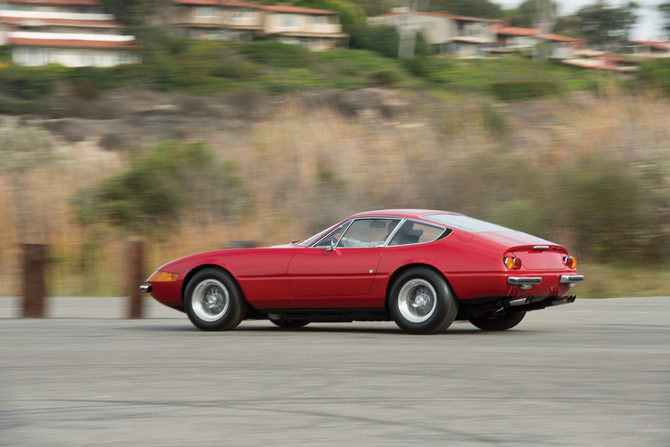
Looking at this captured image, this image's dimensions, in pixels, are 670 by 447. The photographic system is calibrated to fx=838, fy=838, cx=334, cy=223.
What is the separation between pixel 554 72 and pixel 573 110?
180 ft

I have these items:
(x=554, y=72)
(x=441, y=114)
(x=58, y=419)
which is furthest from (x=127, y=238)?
(x=554, y=72)

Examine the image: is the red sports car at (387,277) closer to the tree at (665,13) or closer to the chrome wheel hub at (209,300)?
the chrome wheel hub at (209,300)

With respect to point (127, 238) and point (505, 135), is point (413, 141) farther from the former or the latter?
point (127, 238)

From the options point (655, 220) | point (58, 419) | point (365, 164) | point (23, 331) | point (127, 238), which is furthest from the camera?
point (365, 164)

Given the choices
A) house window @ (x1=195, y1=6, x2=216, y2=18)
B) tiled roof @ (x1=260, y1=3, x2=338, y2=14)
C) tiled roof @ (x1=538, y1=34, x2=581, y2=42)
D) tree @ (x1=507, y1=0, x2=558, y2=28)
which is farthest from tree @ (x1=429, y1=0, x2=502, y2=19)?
house window @ (x1=195, y1=6, x2=216, y2=18)

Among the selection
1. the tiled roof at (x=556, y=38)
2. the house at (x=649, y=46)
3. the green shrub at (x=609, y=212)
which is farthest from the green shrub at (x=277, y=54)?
the green shrub at (x=609, y=212)

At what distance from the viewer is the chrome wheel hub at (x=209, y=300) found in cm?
912

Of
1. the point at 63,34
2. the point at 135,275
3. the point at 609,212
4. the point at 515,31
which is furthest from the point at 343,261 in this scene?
the point at 515,31

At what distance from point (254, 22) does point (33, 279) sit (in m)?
89.6

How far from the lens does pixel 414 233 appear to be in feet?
27.5

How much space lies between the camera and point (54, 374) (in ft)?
20.0

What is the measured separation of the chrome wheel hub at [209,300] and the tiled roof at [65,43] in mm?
75525

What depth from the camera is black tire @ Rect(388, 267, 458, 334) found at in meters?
7.88

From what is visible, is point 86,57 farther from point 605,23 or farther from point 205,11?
point 605,23
